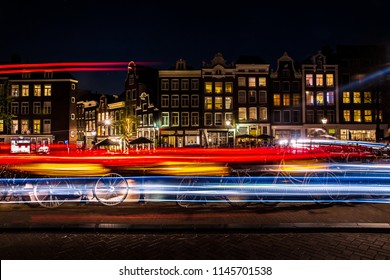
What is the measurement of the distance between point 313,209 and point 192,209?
3453 millimetres

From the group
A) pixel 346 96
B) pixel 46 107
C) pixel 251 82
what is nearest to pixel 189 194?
pixel 251 82

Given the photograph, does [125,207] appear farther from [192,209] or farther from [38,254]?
[38,254]

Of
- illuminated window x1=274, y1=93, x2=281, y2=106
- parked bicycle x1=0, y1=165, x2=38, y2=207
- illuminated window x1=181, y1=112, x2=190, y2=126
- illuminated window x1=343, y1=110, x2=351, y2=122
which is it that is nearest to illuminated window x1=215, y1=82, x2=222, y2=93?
illuminated window x1=181, y1=112, x2=190, y2=126

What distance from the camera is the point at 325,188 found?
395 inches

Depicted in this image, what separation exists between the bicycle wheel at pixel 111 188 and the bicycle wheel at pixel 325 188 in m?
5.89

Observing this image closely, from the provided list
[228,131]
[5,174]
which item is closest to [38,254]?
[5,174]

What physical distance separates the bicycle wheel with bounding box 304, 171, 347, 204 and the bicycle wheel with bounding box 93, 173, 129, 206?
5893 mm

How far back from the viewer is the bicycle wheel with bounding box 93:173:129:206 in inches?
386

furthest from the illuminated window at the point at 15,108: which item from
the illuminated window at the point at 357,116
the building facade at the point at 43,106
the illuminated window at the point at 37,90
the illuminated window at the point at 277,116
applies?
the illuminated window at the point at 357,116

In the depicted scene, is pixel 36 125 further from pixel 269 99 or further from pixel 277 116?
pixel 277 116

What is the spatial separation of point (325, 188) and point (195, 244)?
18.4ft

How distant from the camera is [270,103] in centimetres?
5144

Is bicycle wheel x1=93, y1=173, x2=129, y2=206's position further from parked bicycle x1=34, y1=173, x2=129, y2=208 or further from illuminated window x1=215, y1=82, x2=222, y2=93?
illuminated window x1=215, y1=82, x2=222, y2=93
